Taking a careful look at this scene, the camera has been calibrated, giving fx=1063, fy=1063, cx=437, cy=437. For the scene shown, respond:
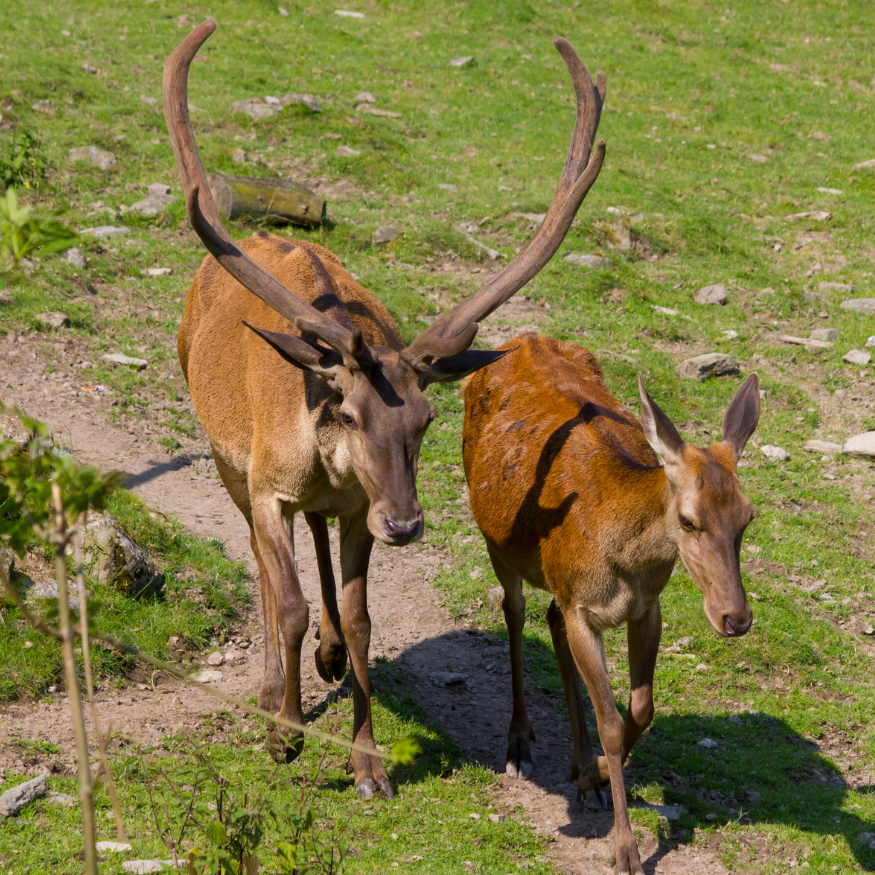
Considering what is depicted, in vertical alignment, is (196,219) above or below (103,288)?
above

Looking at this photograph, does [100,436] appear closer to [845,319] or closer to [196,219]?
[196,219]

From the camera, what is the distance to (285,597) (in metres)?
5.61

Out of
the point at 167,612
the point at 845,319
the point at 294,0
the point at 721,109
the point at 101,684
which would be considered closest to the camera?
the point at 101,684

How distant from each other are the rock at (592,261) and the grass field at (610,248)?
16 centimetres

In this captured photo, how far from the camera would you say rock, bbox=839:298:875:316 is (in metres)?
12.0

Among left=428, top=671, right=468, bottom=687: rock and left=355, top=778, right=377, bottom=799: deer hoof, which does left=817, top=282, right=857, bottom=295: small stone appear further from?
left=355, top=778, right=377, bottom=799: deer hoof

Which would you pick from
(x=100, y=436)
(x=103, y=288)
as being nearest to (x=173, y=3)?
(x=103, y=288)

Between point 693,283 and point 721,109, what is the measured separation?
7582mm

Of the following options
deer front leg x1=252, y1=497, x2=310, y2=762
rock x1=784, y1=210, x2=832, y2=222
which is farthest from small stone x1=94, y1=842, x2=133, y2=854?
rock x1=784, y1=210, x2=832, y2=222

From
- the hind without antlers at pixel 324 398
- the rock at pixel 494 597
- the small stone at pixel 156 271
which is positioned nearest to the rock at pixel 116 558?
the hind without antlers at pixel 324 398

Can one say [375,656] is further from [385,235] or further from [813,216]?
[813,216]

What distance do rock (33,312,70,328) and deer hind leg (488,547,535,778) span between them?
5.49 metres

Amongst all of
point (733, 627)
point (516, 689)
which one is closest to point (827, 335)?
point (516, 689)

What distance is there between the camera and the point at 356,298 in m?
6.28
